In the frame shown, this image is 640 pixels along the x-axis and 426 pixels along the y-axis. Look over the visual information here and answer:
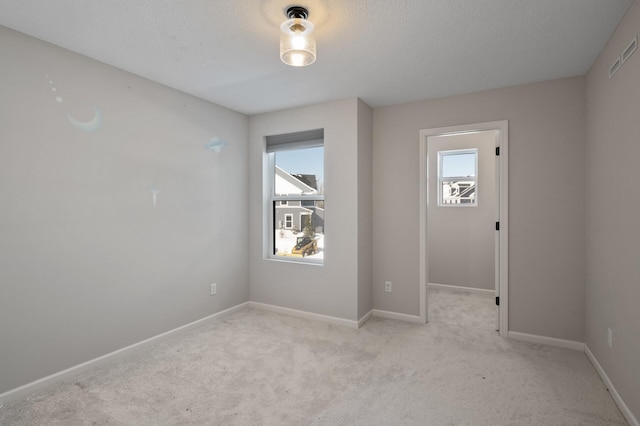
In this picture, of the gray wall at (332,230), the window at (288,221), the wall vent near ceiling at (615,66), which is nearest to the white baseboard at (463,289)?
the gray wall at (332,230)

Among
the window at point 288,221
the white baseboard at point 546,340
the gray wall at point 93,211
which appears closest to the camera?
the gray wall at point 93,211

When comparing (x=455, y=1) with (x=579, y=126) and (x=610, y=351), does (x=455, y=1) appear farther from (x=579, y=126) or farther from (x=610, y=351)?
(x=610, y=351)

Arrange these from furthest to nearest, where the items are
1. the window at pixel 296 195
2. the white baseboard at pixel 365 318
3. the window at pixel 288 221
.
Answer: the window at pixel 288 221, the window at pixel 296 195, the white baseboard at pixel 365 318

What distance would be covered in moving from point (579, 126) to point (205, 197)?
3.79 meters

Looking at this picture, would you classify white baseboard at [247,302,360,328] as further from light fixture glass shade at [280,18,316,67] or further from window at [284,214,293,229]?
light fixture glass shade at [280,18,316,67]

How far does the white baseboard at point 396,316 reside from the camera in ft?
11.8

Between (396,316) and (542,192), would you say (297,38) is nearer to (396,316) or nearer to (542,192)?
(542,192)

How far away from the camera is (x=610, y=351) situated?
224 cm

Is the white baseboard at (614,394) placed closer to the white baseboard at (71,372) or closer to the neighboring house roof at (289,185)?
the neighboring house roof at (289,185)

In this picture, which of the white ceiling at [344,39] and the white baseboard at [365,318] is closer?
the white ceiling at [344,39]

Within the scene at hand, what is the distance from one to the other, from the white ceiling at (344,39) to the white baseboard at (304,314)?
2.49 meters

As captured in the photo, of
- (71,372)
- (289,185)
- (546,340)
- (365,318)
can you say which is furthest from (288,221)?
(546,340)

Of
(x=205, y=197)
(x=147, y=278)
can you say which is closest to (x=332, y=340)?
(x=147, y=278)

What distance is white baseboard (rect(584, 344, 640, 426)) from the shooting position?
1862mm
